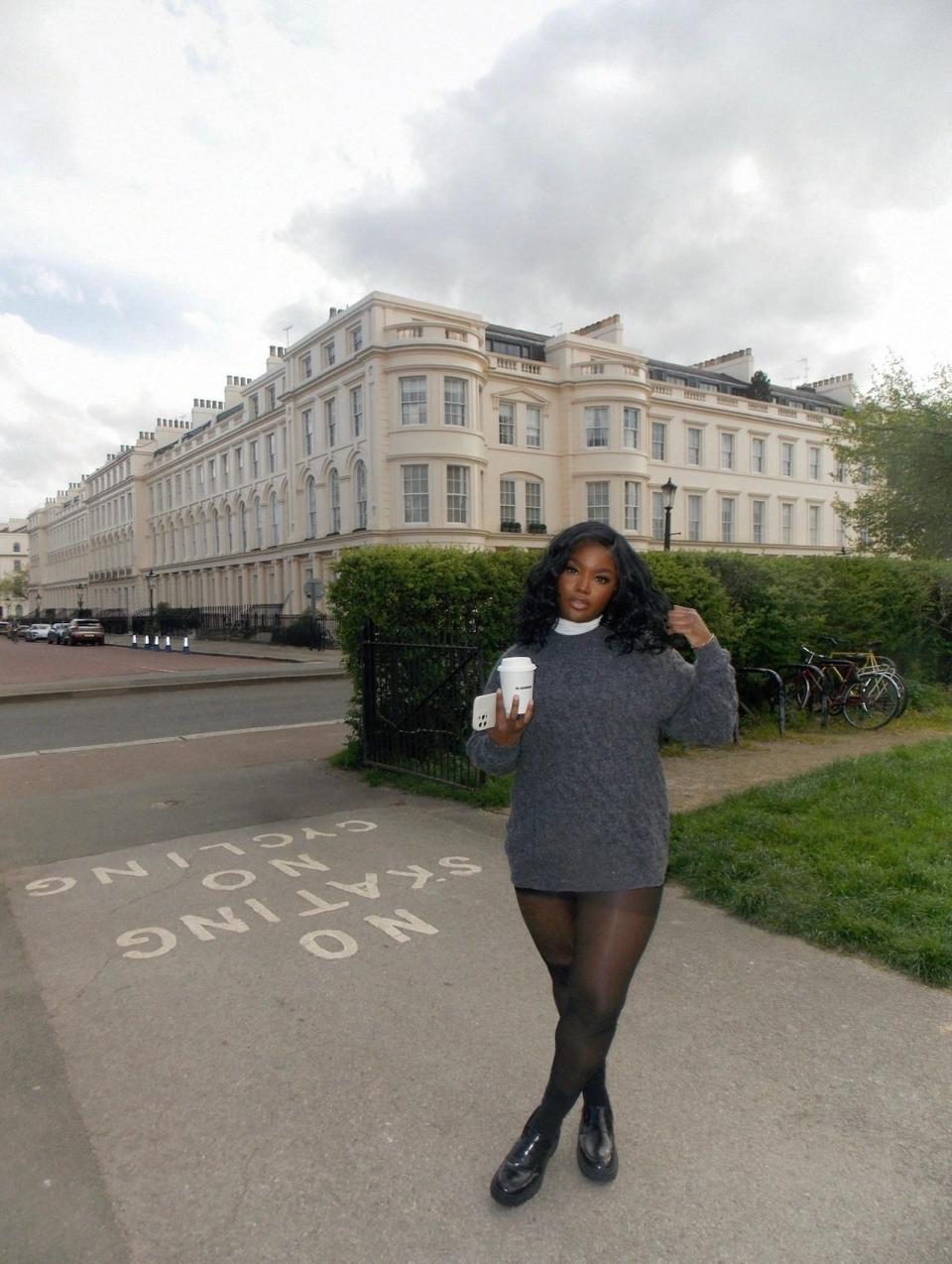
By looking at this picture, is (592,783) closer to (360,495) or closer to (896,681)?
(896,681)

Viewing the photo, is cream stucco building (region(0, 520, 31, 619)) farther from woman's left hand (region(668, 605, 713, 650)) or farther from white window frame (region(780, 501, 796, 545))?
woman's left hand (region(668, 605, 713, 650))

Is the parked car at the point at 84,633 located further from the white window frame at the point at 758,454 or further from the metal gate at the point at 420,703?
the metal gate at the point at 420,703

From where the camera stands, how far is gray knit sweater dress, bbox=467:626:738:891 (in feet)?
8.18

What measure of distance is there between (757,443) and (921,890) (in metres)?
50.5

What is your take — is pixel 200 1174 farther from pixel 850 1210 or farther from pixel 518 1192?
pixel 850 1210

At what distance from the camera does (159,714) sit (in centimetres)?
1443

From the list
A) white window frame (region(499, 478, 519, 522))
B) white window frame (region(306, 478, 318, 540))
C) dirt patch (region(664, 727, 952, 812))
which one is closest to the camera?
dirt patch (region(664, 727, 952, 812))

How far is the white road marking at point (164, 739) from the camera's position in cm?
1058

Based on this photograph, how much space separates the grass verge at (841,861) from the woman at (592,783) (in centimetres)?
210

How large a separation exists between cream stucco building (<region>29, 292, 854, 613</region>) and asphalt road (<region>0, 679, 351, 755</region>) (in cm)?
1830

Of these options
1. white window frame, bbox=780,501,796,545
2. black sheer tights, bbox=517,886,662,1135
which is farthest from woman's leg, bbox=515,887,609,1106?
white window frame, bbox=780,501,796,545

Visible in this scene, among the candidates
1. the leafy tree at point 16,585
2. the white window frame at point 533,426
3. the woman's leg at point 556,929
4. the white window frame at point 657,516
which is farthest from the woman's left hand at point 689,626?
the leafy tree at point 16,585

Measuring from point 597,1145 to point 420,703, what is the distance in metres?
5.76

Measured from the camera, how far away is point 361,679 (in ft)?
28.9
